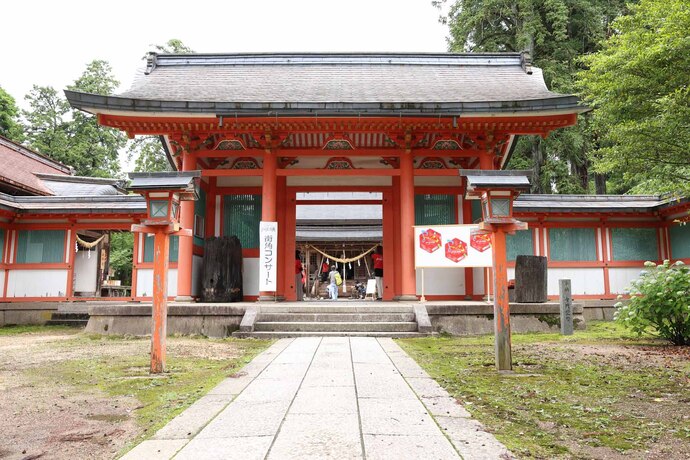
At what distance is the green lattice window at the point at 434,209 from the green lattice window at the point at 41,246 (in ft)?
33.6

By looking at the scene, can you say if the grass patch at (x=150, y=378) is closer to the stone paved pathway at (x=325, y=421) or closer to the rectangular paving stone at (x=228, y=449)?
the stone paved pathway at (x=325, y=421)

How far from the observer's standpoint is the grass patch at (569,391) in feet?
11.1

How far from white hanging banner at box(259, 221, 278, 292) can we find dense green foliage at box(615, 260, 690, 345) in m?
6.83

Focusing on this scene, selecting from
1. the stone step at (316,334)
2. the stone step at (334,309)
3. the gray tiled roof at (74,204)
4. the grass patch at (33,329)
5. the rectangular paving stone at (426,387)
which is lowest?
the grass patch at (33,329)

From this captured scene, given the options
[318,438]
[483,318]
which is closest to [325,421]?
[318,438]

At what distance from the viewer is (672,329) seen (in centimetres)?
801

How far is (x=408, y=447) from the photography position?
303cm

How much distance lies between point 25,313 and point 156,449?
13410mm

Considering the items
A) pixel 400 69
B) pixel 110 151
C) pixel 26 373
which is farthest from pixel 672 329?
pixel 110 151

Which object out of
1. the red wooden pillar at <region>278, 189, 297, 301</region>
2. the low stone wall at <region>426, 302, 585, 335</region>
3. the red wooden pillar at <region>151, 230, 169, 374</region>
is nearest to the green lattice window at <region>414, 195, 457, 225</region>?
the red wooden pillar at <region>278, 189, 297, 301</region>

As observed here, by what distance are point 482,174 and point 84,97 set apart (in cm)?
855

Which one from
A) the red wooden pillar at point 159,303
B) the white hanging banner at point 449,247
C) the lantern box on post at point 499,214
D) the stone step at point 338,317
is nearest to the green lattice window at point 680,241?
the white hanging banner at point 449,247

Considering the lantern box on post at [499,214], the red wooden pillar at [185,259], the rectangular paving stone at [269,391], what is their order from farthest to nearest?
the red wooden pillar at [185,259]
the lantern box on post at [499,214]
the rectangular paving stone at [269,391]

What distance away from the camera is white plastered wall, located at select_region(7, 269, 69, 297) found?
14344 mm
